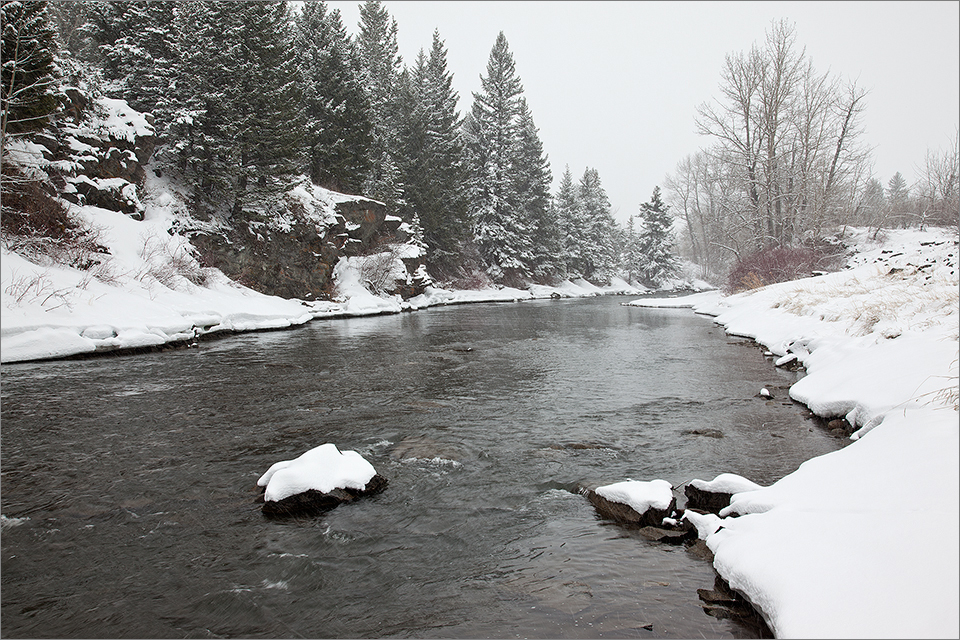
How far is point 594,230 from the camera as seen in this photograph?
52.6 m

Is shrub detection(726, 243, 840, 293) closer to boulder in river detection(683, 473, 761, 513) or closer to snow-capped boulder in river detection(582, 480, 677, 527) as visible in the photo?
boulder in river detection(683, 473, 761, 513)

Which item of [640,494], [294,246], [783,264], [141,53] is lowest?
[640,494]

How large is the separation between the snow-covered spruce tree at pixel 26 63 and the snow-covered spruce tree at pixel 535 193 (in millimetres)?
34418

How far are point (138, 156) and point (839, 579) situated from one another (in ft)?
81.1

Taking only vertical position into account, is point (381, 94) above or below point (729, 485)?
above

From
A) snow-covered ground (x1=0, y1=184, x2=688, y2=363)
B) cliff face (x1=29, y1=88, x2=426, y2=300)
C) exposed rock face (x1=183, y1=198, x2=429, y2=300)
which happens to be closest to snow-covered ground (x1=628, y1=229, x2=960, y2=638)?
snow-covered ground (x1=0, y1=184, x2=688, y2=363)

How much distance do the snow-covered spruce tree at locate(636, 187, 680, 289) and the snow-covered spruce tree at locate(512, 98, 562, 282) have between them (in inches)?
643

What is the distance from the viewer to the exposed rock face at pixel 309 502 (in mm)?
4180

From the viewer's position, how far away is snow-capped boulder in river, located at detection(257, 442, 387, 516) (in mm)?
4211

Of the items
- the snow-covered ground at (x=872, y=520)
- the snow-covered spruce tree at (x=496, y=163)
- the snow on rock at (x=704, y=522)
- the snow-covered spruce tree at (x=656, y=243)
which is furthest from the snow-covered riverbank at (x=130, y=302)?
the snow-covered spruce tree at (x=656, y=243)

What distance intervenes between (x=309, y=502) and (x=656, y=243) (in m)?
58.7

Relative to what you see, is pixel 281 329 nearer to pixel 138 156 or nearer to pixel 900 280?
pixel 138 156

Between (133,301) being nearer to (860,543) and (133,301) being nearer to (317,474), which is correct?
(317,474)

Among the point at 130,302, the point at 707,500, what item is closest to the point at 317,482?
the point at 707,500
